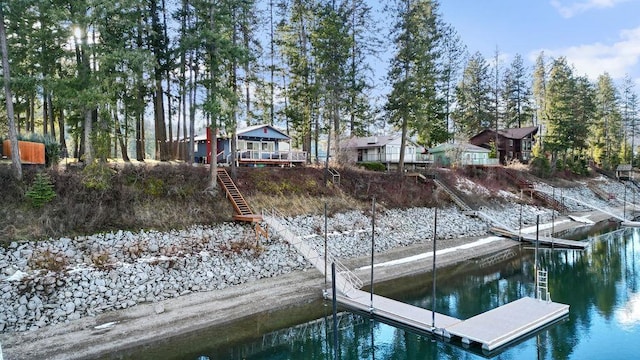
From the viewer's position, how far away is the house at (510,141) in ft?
184

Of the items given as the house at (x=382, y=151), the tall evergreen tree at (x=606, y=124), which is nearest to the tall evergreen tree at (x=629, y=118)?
the tall evergreen tree at (x=606, y=124)

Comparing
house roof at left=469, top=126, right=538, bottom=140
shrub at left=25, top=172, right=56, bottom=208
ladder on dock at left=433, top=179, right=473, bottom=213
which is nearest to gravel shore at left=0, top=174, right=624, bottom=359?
shrub at left=25, top=172, right=56, bottom=208

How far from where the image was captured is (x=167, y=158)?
2948 centimetres

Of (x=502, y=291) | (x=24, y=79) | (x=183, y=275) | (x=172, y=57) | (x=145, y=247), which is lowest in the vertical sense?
(x=502, y=291)

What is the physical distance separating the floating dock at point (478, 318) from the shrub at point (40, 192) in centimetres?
1362

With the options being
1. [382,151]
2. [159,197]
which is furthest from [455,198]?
[159,197]

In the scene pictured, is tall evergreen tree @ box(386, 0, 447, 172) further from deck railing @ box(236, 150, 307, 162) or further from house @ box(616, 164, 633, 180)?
house @ box(616, 164, 633, 180)

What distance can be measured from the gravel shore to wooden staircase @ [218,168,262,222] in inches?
25.7

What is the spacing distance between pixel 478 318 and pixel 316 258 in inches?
315

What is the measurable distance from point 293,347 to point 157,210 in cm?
1056

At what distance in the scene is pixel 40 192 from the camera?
17375mm

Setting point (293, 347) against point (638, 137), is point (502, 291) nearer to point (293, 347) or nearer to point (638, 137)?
point (293, 347)

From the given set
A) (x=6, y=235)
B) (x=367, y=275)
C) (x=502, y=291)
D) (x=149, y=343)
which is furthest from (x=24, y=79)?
(x=502, y=291)

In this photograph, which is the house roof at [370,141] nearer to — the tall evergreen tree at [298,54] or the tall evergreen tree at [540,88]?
the tall evergreen tree at [298,54]
